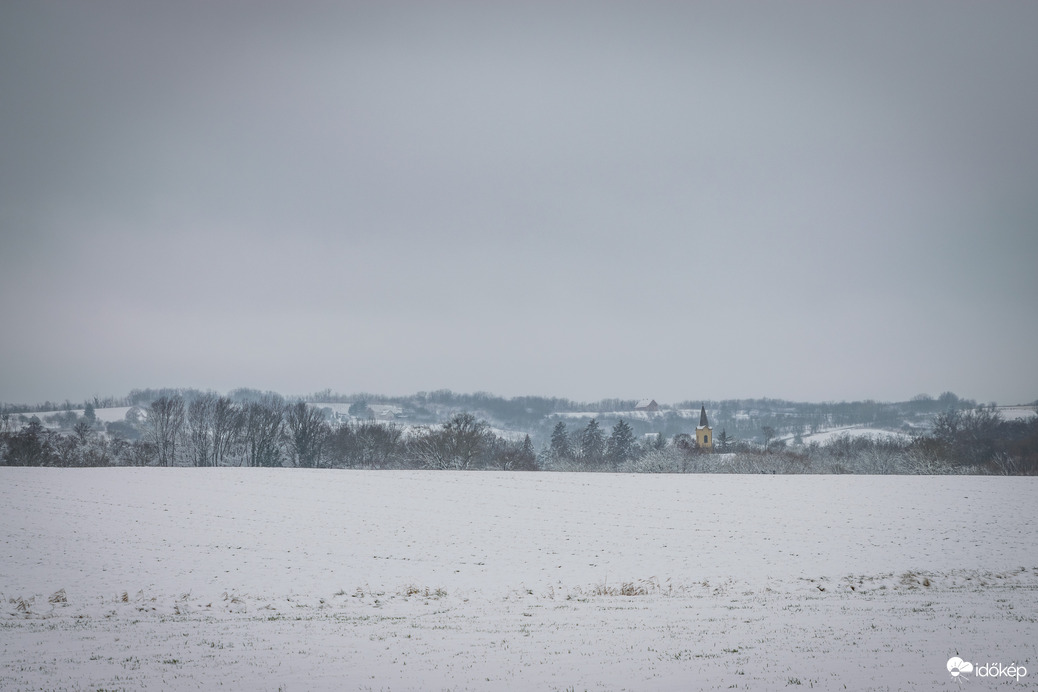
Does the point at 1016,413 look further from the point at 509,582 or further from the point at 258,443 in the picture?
the point at 509,582

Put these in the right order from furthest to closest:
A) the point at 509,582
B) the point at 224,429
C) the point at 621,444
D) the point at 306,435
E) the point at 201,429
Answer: the point at 621,444, the point at 224,429, the point at 201,429, the point at 306,435, the point at 509,582

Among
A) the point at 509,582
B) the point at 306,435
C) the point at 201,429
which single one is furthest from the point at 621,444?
the point at 509,582

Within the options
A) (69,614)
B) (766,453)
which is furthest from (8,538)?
(766,453)

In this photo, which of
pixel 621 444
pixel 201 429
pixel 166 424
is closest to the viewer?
pixel 201 429

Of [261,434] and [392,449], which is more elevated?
[261,434]

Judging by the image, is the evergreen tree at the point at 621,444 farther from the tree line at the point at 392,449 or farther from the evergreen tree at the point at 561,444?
the evergreen tree at the point at 561,444

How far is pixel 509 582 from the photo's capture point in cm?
1994

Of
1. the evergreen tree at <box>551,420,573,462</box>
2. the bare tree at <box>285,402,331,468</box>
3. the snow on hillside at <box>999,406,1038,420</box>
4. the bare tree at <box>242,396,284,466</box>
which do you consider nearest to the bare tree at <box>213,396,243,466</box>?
the bare tree at <box>242,396,284,466</box>

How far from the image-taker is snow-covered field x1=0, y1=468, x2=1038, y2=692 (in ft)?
33.5

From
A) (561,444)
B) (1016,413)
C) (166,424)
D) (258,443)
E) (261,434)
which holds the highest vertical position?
(166,424)

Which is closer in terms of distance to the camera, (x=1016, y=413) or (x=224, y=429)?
(x=224, y=429)

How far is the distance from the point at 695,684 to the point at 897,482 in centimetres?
3858

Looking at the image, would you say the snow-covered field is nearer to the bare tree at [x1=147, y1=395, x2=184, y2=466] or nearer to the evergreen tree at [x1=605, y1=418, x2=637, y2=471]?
the bare tree at [x1=147, y1=395, x2=184, y2=466]

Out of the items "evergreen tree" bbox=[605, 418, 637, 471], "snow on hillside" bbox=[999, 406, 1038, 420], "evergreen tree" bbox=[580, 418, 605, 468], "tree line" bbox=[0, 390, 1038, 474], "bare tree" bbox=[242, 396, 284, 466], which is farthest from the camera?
"evergreen tree" bbox=[580, 418, 605, 468]
